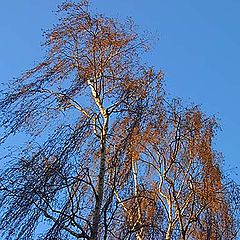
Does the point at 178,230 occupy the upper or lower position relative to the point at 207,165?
lower

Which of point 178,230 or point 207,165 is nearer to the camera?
point 178,230

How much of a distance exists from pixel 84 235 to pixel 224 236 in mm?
6188

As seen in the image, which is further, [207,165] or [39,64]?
[207,165]

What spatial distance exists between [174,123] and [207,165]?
1.51 metres

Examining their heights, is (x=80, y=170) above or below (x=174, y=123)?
below

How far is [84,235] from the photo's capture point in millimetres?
6258

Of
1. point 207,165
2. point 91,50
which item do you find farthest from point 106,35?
point 207,165

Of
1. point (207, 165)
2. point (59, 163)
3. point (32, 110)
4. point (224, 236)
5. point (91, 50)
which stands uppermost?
point (207, 165)

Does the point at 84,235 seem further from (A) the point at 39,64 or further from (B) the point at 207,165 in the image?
(B) the point at 207,165

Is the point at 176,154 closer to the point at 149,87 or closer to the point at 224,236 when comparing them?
the point at 224,236

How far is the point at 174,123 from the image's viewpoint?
11258 millimetres

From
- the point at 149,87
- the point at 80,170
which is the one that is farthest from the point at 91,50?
the point at 80,170

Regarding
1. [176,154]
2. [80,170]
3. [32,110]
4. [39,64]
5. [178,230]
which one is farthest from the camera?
[176,154]

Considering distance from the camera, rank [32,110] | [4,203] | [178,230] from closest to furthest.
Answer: [4,203] < [32,110] < [178,230]
